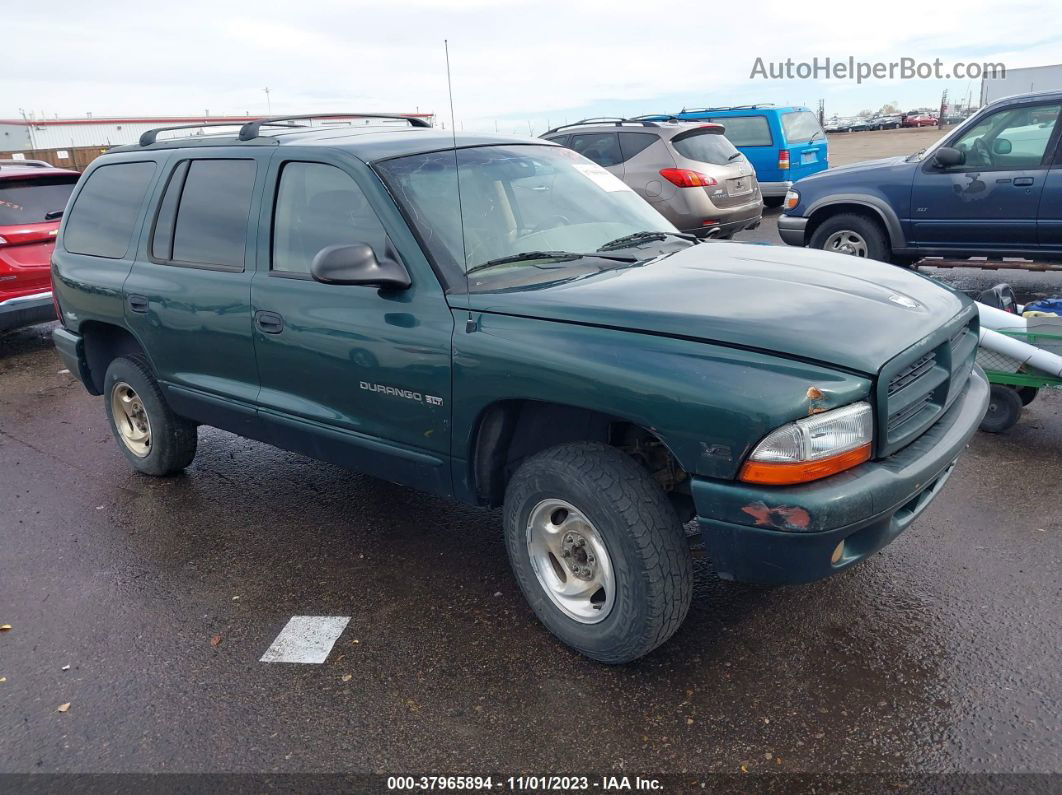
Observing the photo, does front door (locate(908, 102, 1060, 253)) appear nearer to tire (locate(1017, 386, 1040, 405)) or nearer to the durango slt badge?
tire (locate(1017, 386, 1040, 405))

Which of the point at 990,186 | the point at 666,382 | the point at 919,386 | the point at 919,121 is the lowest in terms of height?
the point at 919,386

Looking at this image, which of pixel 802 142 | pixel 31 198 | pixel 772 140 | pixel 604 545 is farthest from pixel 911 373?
pixel 802 142

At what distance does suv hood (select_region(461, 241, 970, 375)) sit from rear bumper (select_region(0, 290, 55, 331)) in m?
6.42

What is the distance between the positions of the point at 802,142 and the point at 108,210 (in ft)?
42.0

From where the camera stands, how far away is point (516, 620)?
3.36m

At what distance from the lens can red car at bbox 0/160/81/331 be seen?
25.5 feet

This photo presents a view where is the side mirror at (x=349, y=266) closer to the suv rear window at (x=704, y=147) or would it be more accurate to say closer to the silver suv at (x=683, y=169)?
the silver suv at (x=683, y=169)

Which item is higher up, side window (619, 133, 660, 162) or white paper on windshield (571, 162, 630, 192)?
side window (619, 133, 660, 162)

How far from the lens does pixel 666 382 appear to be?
2.58 m

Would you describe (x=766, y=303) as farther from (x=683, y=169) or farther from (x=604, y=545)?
(x=683, y=169)

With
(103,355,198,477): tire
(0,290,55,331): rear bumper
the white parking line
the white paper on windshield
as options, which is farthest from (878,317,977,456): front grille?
(0,290,55,331): rear bumper

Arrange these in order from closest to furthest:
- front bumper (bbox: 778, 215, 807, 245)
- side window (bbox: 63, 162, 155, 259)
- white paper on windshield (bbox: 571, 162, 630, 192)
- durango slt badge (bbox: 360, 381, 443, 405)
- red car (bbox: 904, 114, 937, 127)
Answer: durango slt badge (bbox: 360, 381, 443, 405) < white paper on windshield (bbox: 571, 162, 630, 192) < side window (bbox: 63, 162, 155, 259) < front bumper (bbox: 778, 215, 807, 245) < red car (bbox: 904, 114, 937, 127)

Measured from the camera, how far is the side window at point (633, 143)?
35.3 feet

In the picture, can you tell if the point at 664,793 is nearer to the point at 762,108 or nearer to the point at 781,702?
the point at 781,702
